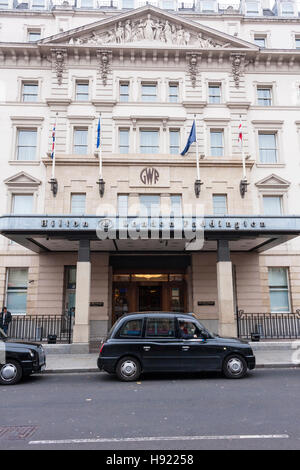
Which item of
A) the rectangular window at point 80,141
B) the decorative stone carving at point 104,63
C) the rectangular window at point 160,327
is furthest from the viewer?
the decorative stone carving at point 104,63

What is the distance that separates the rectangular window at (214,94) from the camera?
20906mm

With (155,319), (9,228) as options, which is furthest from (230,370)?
(9,228)

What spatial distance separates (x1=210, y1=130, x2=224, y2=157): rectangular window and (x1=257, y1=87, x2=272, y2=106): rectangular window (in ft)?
11.8

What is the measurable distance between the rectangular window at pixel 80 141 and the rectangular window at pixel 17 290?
7.53 m

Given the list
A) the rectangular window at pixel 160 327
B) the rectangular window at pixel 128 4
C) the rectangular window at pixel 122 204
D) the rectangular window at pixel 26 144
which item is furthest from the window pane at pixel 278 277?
the rectangular window at pixel 128 4

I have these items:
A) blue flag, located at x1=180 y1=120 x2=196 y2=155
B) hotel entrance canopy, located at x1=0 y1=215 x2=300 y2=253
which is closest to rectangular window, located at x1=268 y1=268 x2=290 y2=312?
hotel entrance canopy, located at x1=0 y1=215 x2=300 y2=253

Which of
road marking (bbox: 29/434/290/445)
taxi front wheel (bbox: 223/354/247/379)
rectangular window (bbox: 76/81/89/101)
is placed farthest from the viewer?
rectangular window (bbox: 76/81/89/101)

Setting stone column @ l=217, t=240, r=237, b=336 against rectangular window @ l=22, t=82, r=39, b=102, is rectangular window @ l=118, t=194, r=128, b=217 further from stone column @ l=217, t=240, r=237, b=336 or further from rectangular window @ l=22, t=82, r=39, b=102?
rectangular window @ l=22, t=82, r=39, b=102

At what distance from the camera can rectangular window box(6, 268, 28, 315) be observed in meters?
18.3

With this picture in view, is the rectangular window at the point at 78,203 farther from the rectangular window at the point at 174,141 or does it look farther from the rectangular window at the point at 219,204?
the rectangular window at the point at 219,204

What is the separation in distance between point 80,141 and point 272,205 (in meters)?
12.0

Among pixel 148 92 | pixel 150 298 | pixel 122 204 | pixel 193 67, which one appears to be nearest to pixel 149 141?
pixel 148 92

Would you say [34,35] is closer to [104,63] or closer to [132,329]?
[104,63]
